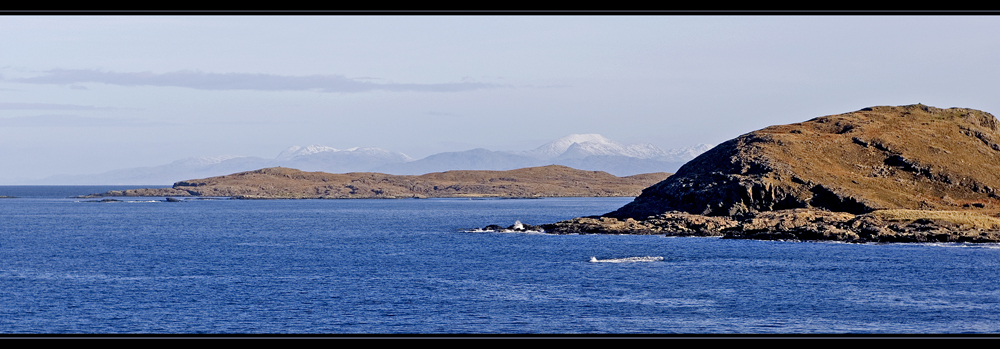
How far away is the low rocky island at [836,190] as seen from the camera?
103 meters

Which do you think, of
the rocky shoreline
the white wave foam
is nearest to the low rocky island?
the rocky shoreline

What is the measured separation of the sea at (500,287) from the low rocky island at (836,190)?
22.4 feet

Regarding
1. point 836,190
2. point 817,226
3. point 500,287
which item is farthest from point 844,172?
point 500,287

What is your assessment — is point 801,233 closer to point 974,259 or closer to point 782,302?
point 974,259

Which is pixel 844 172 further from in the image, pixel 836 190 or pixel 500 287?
pixel 500 287

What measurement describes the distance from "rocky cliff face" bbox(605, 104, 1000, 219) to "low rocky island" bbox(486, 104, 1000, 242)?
16cm

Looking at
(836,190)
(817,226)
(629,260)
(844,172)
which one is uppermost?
(844,172)

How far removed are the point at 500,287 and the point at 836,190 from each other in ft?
229

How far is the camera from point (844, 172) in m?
126

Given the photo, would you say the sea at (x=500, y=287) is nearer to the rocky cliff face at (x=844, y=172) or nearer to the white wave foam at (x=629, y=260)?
the white wave foam at (x=629, y=260)

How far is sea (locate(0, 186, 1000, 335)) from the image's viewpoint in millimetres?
47812
